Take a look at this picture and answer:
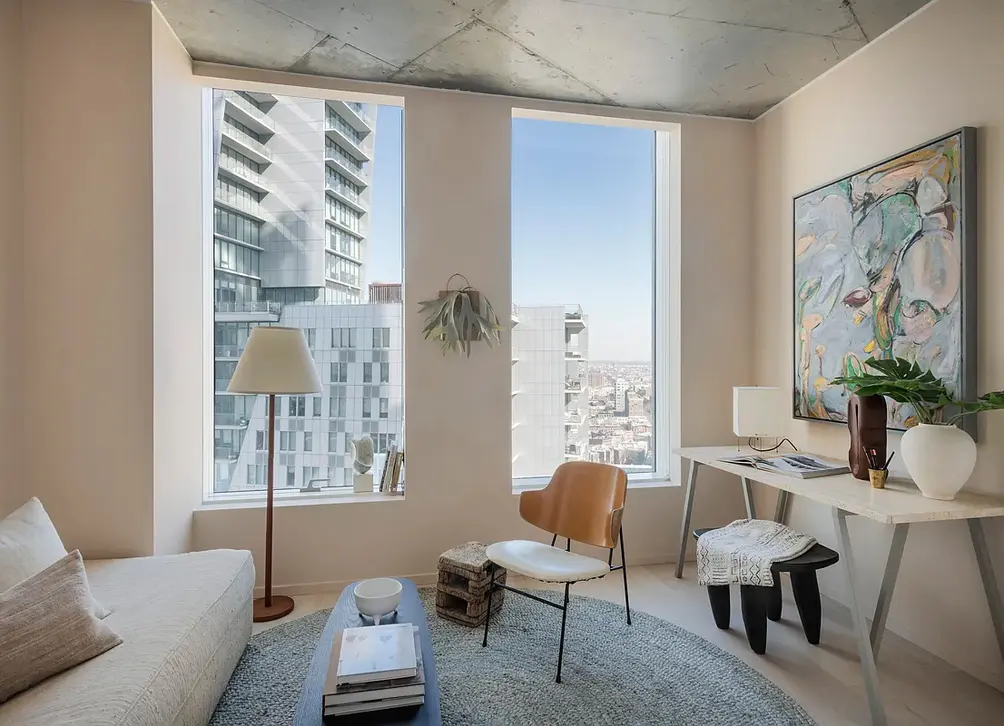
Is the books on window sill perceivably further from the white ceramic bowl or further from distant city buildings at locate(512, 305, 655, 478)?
the white ceramic bowl

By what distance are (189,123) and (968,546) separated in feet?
13.6

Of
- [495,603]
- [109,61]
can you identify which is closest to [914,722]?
[495,603]

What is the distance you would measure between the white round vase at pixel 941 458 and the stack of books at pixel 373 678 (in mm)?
1920

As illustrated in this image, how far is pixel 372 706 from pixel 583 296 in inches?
107

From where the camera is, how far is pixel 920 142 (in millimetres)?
2445

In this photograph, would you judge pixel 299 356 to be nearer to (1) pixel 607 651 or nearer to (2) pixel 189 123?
(2) pixel 189 123

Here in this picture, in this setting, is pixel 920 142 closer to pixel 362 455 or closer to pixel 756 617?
pixel 756 617

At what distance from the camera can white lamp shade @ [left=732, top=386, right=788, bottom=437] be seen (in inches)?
117

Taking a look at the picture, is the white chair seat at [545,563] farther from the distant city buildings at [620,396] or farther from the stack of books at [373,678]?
the distant city buildings at [620,396]

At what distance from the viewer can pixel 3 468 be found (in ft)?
7.49

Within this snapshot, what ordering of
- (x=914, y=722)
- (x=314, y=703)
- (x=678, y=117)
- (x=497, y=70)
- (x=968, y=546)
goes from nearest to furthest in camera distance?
(x=314, y=703)
(x=914, y=722)
(x=968, y=546)
(x=497, y=70)
(x=678, y=117)

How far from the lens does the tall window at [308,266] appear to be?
3178mm

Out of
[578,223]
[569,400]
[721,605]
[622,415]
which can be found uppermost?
[578,223]

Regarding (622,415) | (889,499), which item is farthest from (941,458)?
(622,415)
